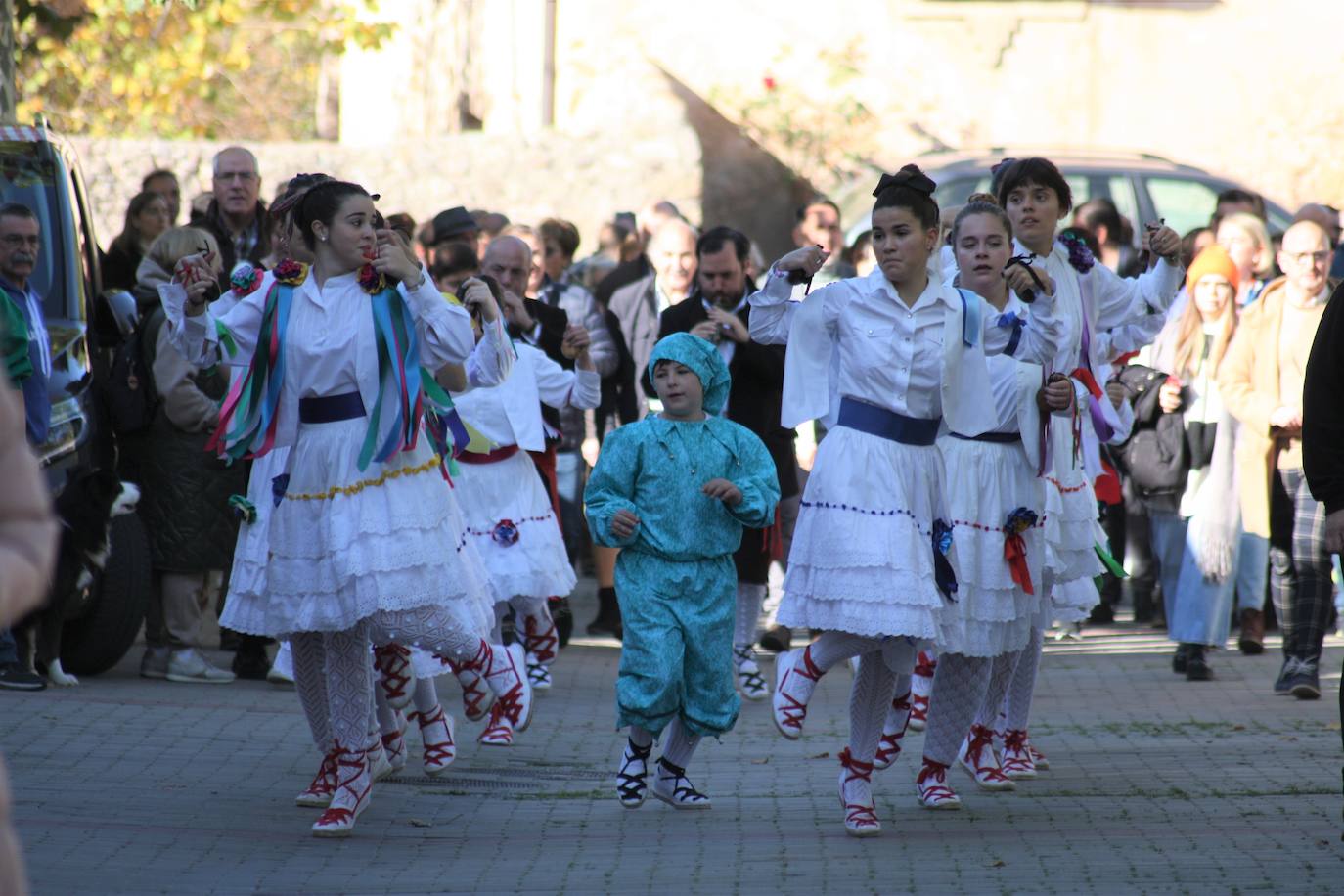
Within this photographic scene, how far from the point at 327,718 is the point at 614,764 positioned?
1669 millimetres

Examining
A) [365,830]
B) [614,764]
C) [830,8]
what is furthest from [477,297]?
[830,8]

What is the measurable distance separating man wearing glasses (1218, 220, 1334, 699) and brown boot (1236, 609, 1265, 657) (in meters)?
1.06

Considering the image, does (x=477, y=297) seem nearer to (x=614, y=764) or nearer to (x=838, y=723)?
(x=614, y=764)

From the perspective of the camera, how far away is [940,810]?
7273 mm

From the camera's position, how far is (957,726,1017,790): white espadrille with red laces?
774cm

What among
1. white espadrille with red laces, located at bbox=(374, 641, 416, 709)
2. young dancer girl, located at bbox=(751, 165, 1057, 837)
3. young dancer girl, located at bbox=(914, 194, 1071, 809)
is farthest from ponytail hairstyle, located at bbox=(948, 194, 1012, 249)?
white espadrille with red laces, located at bbox=(374, 641, 416, 709)

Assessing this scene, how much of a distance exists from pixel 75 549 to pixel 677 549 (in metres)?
3.34

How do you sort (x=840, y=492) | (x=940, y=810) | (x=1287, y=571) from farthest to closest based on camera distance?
(x=1287, y=571), (x=940, y=810), (x=840, y=492)

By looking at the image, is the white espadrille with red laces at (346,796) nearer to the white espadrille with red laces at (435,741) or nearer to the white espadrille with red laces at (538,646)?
the white espadrille with red laces at (435,741)

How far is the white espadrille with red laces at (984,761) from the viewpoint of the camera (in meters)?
7.74

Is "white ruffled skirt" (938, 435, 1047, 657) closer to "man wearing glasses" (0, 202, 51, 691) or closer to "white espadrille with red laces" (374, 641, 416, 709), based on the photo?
"white espadrille with red laces" (374, 641, 416, 709)

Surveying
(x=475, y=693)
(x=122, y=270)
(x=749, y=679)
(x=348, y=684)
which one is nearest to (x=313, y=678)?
(x=348, y=684)

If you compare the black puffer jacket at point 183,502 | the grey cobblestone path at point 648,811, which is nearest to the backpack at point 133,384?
the black puffer jacket at point 183,502

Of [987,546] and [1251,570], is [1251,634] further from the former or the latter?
[987,546]
